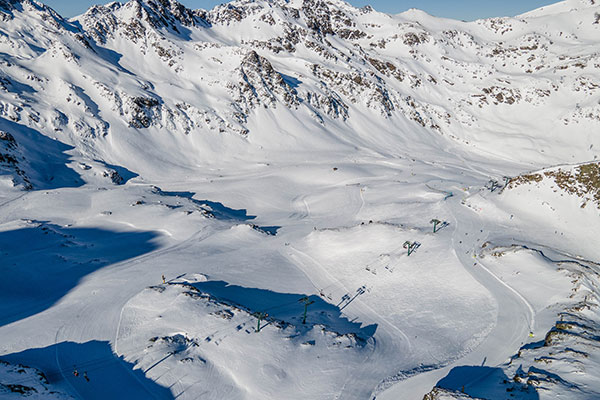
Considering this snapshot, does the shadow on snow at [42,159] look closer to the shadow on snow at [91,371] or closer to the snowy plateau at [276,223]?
the snowy plateau at [276,223]

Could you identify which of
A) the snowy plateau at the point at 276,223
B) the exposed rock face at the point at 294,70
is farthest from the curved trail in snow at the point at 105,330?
the exposed rock face at the point at 294,70

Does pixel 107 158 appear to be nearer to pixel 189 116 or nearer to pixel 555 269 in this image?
pixel 189 116

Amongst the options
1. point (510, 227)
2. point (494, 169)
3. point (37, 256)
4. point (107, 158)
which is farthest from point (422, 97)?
point (37, 256)

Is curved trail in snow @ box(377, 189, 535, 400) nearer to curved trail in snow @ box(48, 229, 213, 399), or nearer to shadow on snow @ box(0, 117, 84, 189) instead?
curved trail in snow @ box(48, 229, 213, 399)

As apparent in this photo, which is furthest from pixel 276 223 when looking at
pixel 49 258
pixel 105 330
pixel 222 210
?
pixel 105 330

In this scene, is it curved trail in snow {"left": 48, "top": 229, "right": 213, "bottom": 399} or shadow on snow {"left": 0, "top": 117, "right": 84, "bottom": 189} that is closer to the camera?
curved trail in snow {"left": 48, "top": 229, "right": 213, "bottom": 399}

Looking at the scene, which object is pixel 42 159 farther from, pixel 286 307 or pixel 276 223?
pixel 286 307

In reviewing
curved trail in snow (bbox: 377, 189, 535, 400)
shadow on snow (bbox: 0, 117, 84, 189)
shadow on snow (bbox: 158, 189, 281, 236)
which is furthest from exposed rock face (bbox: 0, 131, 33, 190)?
curved trail in snow (bbox: 377, 189, 535, 400)
